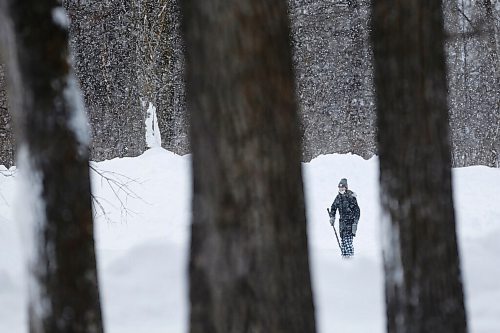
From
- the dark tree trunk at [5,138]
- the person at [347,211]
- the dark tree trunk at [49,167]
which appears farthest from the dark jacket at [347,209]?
the dark tree trunk at [5,138]

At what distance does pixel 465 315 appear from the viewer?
5.69 m

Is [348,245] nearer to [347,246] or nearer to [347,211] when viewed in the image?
[347,246]

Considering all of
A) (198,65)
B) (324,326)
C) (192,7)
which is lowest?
(324,326)

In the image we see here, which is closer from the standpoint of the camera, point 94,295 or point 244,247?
point 244,247

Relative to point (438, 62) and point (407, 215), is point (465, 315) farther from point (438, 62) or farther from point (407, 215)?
point (438, 62)

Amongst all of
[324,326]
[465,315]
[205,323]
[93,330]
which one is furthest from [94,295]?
[324,326]

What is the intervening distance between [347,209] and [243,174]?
9.83 m

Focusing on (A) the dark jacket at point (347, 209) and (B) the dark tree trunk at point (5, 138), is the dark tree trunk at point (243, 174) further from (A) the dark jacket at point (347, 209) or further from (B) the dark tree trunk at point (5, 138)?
(B) the dark tree trunk at point (5, 138)

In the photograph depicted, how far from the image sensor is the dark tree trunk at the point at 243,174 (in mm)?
4668

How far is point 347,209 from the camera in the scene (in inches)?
565

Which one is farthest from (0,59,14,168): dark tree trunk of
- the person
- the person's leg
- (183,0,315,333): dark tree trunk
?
(183,0,315,333): dark tree trunk

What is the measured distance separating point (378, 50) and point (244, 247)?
68.6 inches

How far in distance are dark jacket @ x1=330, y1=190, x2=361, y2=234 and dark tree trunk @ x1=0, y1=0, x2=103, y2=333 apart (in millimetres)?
9584

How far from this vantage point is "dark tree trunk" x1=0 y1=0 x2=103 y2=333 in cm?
491
